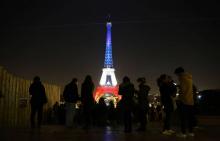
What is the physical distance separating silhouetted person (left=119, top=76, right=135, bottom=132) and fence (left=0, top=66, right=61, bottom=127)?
16.3 feet

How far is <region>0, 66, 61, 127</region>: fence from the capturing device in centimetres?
1616

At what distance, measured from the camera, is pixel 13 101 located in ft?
56.2

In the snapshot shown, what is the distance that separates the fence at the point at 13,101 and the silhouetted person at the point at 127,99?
4961 millimetres

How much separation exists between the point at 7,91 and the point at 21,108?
152cm

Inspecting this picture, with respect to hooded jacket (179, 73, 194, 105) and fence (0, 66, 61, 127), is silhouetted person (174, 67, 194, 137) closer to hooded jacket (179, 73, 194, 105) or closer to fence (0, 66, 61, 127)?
hooded jacket (179, 73, 194, 105)

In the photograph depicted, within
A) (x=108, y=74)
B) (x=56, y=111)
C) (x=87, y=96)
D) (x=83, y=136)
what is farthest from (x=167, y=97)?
(x=108, y=74)

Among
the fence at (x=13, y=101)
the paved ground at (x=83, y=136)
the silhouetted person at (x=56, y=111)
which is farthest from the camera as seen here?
the silhouetted person at (x=56, y=111)

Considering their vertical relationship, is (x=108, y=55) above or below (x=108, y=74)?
above

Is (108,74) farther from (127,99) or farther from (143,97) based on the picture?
(127,99)

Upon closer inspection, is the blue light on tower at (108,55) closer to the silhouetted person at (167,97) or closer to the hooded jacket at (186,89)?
the silhouetted person at (167,97)

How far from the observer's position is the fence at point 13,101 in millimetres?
16163

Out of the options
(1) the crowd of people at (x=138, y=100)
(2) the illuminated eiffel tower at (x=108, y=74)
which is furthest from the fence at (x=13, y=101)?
(2) the illuminated eiffel tower at (x=108, y=74)

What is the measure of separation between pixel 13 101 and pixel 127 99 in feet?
20.9

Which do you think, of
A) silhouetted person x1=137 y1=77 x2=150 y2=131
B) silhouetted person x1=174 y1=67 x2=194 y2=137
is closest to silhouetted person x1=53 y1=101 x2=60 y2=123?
silhouetted person x1=137 y1=77 x2=150 y2=131
